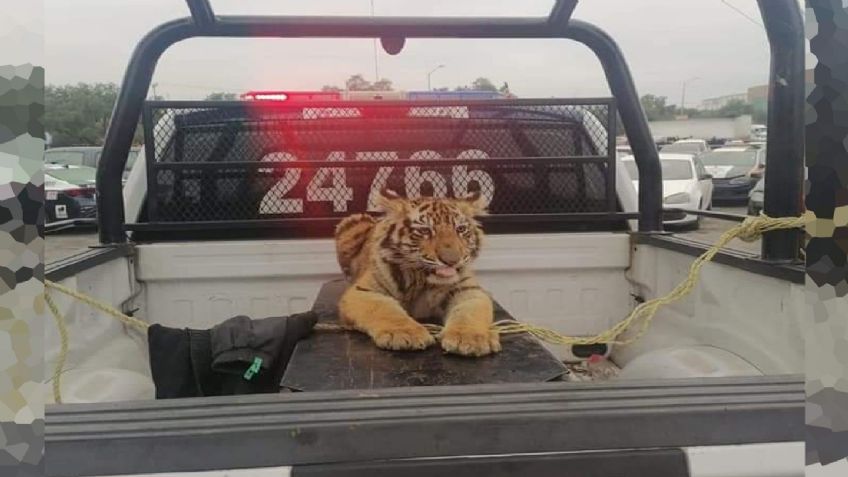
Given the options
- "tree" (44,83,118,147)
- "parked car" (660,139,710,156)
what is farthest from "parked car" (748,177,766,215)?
"parked car" (660,139,710,156)

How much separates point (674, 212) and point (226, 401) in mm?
2953

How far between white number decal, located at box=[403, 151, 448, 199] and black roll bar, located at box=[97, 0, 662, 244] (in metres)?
0.60

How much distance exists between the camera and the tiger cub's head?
2.46 metres

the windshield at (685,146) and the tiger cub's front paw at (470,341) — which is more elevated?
the windshield at (685,146)

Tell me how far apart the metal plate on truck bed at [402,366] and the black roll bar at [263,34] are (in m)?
1.46

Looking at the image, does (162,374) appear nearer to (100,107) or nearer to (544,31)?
(100,107)

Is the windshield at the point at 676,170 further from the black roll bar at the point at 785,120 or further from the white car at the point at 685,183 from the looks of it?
the black roll bar at the point at 785,120

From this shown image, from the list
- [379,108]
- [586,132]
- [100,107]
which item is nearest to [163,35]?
[100,107]

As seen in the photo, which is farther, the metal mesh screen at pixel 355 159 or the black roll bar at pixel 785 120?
the metal mesh screen at pixel 355 159

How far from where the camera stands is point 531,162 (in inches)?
140

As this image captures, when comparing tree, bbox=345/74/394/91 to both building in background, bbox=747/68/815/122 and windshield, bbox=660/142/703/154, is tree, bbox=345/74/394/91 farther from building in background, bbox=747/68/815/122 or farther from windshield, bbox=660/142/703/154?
windshield, bbox=660/142/703/154

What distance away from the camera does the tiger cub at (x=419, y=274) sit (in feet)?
7.77

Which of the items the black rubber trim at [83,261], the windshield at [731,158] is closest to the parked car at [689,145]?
the windshield at [731,158]

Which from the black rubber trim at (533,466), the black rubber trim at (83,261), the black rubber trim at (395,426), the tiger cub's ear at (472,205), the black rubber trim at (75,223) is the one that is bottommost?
the black rubber trim at (533,466)
